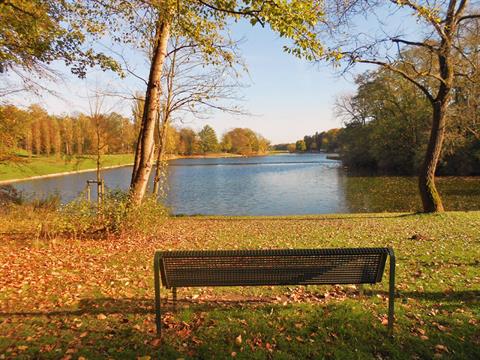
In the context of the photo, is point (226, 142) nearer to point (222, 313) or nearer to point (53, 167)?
point (53, 167)

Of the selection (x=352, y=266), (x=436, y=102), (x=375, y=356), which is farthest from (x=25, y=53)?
(x=436, y=102)

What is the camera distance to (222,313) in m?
4.10

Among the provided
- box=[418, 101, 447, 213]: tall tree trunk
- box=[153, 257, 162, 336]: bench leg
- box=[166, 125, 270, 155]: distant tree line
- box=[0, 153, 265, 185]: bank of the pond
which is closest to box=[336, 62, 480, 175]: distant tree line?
box=[418, 101, 447, 213]: tall tree trunk

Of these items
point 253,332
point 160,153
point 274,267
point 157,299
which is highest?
point 160,153

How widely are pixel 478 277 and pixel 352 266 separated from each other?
3.05 m

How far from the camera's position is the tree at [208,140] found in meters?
116

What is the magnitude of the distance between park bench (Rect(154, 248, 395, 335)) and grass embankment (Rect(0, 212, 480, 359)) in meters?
0.38

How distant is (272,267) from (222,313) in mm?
953

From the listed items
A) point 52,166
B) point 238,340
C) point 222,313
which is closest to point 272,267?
point 238,340

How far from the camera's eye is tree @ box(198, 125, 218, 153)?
11594 cm

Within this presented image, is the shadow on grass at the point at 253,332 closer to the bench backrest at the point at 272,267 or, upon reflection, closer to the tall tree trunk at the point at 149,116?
the bench backrest at the point at 272,267

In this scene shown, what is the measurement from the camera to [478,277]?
211 inches

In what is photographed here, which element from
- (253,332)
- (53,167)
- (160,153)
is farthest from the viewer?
(53,167)

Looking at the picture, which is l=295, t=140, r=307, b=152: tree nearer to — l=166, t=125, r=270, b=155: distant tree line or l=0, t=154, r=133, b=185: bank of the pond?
l=166, t=125, r=270, b=155: distant tree line
